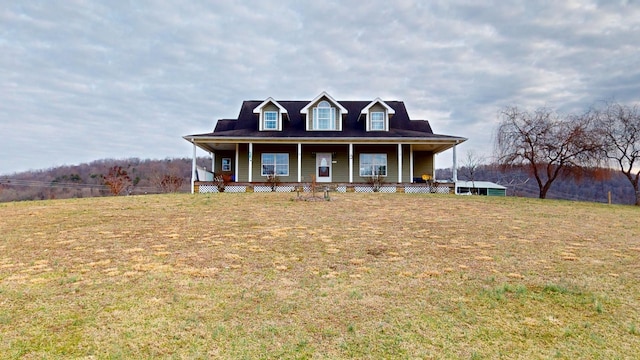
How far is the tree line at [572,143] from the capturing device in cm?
1847

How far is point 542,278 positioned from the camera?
5180 mm

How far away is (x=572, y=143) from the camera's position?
60.7 feet

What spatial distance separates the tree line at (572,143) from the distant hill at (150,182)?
35.6 inches

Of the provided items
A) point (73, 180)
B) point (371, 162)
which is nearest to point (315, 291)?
point (371, 162)

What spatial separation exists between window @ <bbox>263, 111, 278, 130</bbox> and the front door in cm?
365

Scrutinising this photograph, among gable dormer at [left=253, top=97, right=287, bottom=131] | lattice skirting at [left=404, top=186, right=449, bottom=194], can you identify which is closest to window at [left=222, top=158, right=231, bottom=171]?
gable dormer at [left=253, top=97, right=287, bottom=131]

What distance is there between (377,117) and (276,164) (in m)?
7.66

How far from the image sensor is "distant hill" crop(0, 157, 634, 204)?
69.6ft

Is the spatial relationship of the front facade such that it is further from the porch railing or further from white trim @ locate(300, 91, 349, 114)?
the porch railing

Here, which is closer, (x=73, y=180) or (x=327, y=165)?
(x=327, y=165)

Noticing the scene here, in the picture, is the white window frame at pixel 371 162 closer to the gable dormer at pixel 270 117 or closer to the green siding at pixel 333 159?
the green siding at pixel 333 159

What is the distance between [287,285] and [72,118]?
35.9 m

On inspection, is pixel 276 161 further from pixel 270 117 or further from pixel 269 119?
pixel 270 117

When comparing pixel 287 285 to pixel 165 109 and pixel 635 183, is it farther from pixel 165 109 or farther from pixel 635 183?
pixel 165 109
